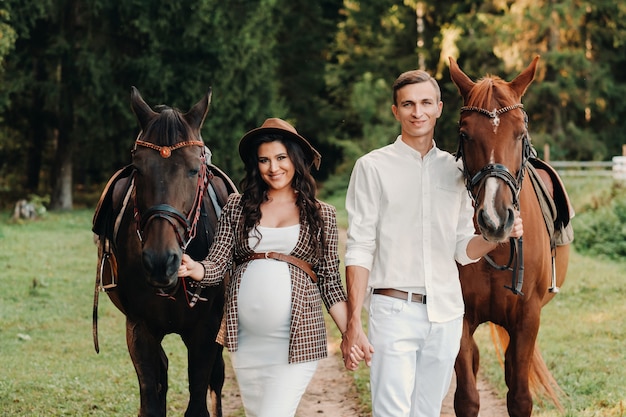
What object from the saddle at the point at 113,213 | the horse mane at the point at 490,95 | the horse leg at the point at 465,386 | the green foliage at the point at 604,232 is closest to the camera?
the horse mane at the point at 490,95

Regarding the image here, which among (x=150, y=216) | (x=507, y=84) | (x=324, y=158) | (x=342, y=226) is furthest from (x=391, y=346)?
(x=324, y=158)

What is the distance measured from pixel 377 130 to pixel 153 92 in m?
11.3

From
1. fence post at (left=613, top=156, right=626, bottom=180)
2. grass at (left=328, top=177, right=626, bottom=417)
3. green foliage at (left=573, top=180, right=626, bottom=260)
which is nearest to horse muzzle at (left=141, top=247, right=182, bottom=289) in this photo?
grass at (left=328, top=177, right=626, bottom=417)

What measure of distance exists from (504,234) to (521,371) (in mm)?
1522

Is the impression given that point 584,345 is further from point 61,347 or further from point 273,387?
point 61,347

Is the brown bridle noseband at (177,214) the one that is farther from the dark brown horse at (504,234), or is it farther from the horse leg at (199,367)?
the dark brown horse at (504,234)

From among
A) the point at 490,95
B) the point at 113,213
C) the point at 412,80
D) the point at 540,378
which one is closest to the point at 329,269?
the point at 412,80

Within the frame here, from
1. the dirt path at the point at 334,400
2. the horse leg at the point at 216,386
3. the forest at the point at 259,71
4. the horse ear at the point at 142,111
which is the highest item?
the forest at the point at 259,71

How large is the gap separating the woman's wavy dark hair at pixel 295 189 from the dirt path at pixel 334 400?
9.68ft

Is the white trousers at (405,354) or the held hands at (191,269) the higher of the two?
the held hands at (191,269)

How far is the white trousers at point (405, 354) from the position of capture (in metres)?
3.70

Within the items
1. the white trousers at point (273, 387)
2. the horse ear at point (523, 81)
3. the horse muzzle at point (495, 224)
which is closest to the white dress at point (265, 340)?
the white trousers at point (273, 387)

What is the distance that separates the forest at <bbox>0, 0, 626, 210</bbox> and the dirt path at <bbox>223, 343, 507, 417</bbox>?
16.0 m

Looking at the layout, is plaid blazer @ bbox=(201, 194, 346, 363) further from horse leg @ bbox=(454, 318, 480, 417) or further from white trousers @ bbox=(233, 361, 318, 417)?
horse leg @ bbox=(454, 318, 480, 417)
